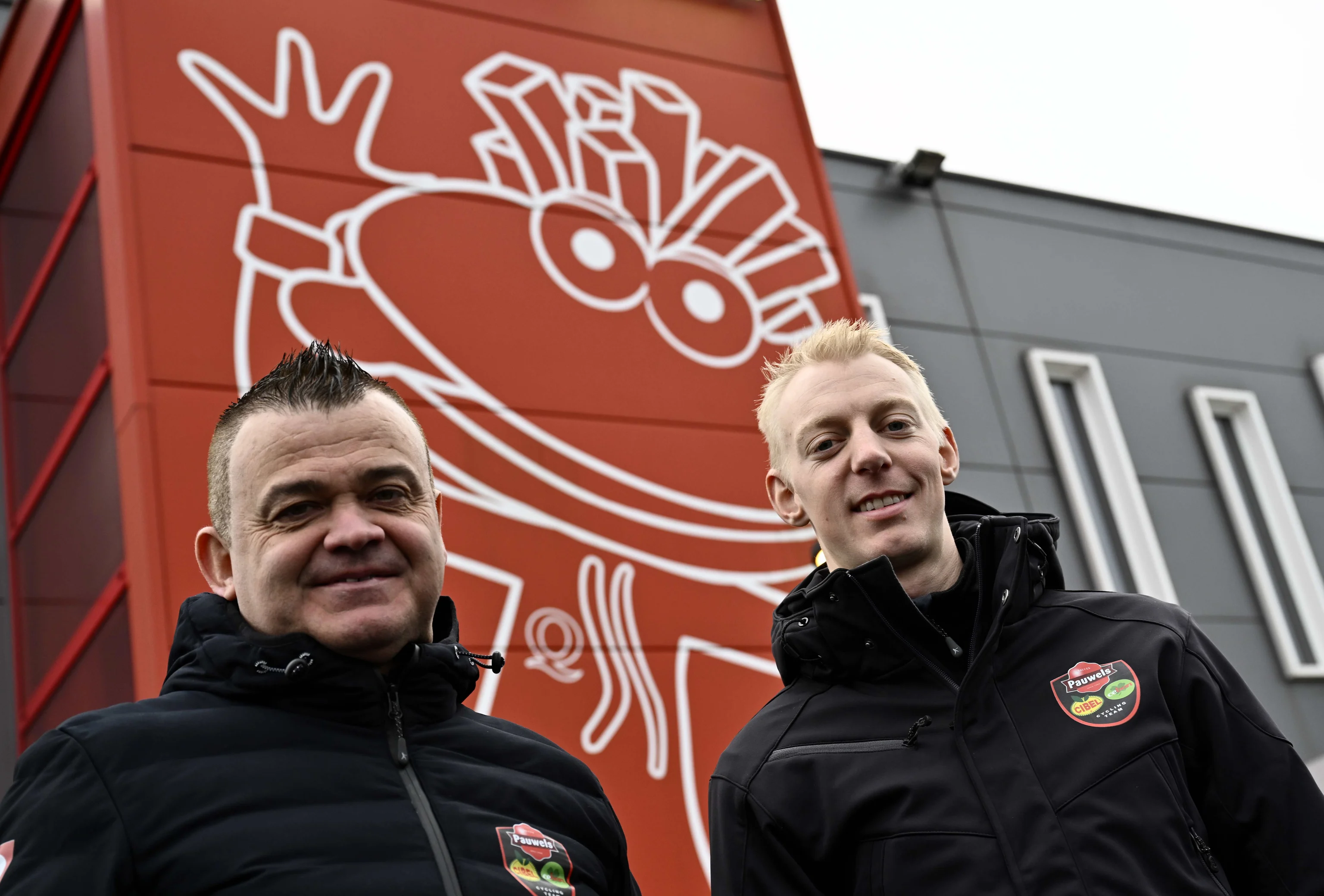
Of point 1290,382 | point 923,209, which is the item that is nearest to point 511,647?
point 923,209

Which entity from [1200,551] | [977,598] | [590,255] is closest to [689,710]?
[590,255]

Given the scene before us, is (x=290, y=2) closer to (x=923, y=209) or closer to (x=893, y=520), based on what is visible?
(x=893, y=520)

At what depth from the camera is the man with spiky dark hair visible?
1.82 meters

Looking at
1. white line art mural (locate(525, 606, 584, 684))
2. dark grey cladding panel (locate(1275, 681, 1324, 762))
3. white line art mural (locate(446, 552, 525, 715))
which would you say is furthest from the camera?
dark grey cladding panel (locate(1275, 681, 1324, 762))

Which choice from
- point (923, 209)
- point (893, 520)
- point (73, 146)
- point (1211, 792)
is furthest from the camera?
point (923, 209)

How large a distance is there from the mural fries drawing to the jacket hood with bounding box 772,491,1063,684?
10.2 feet

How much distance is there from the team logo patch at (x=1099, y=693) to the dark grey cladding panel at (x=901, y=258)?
859 centimetres

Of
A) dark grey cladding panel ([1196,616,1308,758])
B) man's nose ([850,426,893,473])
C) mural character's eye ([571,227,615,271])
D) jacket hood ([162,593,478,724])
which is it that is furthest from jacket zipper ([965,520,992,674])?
dark grey cladding panel ([1196,616,1308,758])

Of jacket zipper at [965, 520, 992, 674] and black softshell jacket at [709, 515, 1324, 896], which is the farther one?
jacket zipper at [965, 520, 992, 674]

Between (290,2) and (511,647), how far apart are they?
11.0ft

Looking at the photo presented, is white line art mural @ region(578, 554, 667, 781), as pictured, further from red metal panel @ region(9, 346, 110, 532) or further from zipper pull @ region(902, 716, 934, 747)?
zipper pull @ region(902, 716, 934, 747)

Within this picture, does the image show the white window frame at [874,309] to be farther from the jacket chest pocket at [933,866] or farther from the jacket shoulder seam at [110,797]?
the jacket shoulder seam at [110,797]

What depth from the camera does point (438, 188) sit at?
646cm

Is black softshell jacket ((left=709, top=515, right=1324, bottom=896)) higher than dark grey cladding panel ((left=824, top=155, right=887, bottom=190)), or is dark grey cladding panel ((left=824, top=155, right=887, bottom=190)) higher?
dark grey cladding panel ((left=824, top=155, right=887, bottom=190))
